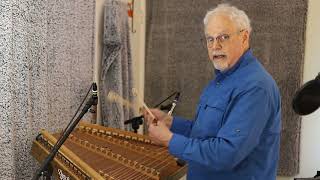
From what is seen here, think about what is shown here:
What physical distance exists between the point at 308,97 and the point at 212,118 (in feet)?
1.26

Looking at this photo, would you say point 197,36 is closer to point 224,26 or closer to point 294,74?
point 294,74

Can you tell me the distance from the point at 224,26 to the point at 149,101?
172 centimetres

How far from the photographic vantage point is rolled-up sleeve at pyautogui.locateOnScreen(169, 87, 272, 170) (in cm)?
129

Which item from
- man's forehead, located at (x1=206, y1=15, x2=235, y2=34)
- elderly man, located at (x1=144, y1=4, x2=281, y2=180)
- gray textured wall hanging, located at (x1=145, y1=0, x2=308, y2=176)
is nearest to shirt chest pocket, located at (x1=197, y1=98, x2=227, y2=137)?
elderly man, located at (x1=144, y1=4, x2=281, y2=180)

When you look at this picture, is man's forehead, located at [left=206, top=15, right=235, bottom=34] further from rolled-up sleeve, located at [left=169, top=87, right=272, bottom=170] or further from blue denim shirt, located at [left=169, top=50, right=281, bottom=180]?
rolled-up sleeve, located at [left=169, top=87, right=272, bottom=170]

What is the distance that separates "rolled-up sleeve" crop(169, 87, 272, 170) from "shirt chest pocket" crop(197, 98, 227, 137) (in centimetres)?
7

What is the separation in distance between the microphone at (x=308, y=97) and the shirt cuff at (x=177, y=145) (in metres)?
0.49

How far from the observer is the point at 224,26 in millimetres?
1419

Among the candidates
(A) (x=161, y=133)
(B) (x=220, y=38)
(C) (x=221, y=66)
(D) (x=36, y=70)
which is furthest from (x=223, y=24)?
(D) (x=36, y=70)

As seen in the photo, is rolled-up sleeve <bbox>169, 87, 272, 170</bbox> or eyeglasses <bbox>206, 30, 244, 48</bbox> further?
eyeglasses <bbox>206, 30, 244, 48</bbox>

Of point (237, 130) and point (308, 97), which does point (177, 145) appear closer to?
point (237, 130)

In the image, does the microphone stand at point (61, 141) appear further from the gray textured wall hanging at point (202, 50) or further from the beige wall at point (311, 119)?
the beige wall at point (311, 119)

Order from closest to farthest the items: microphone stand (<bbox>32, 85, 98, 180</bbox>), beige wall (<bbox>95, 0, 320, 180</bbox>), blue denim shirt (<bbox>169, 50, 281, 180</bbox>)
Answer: microphone stand (<bbox>32, 85, 98, 180</bbox>)
blue denim shirt (<bbox>169, 50, 281, 180</bbox>)
beige wall (<bbox>95, 0, 320, 180</bbox>)

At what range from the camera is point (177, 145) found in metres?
1.37
